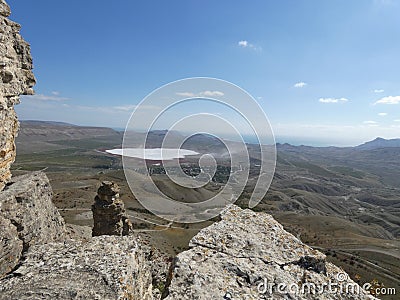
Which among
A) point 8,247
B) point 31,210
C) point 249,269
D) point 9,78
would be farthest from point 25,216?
point 249,269

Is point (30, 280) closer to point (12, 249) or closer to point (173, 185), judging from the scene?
point (12, 249)

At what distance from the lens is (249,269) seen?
6.16 metres

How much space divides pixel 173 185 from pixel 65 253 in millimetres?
117743

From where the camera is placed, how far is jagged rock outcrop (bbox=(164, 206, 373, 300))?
5.57 meters

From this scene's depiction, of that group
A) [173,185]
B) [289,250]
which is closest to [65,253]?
[289,250]

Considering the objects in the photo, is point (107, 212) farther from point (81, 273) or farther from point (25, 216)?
point (81, 273)

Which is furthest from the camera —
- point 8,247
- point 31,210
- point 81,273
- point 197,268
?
point 31,210

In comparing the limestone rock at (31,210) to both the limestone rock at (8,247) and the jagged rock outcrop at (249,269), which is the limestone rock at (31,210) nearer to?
the limestone rock at (8,247)

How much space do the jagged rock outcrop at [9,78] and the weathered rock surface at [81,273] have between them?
5427 mm

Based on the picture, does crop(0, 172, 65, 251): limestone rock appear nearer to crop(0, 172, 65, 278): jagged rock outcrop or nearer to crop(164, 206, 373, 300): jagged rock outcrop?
crop(0, 172, 65, 278): jagged rock outcrop

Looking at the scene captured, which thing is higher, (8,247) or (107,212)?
(8,247)

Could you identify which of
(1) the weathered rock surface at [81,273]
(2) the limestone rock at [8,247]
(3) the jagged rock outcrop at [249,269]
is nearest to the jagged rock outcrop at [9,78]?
(2) the limestone rock at [8,247]

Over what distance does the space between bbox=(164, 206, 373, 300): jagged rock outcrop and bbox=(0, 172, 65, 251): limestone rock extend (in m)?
7.20

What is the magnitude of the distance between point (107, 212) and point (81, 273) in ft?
49.8
